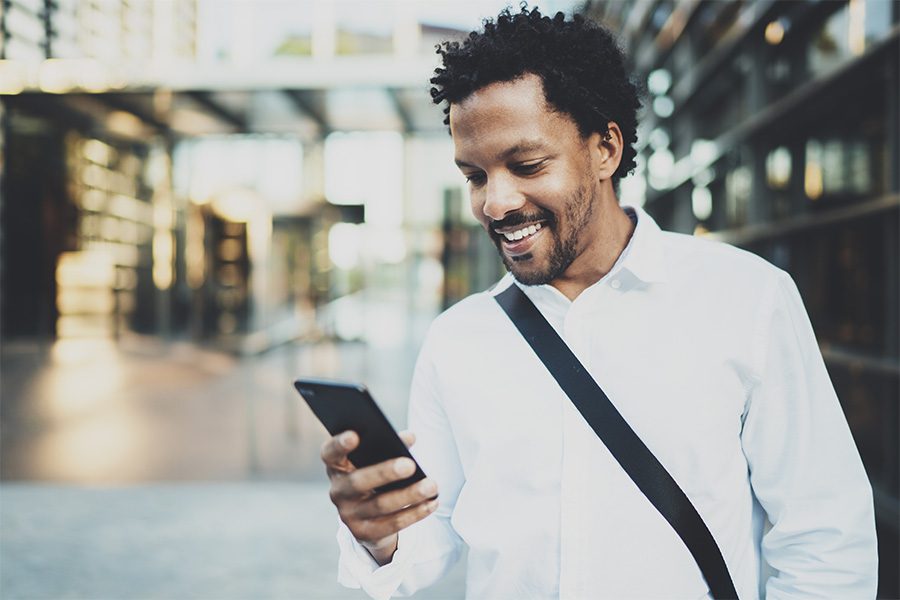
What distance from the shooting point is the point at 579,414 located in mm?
1650

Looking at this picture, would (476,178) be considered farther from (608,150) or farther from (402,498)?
(402,498)

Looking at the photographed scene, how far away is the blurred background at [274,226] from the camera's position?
14.4 feet

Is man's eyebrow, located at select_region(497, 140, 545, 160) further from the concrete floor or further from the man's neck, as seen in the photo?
the concrete floor

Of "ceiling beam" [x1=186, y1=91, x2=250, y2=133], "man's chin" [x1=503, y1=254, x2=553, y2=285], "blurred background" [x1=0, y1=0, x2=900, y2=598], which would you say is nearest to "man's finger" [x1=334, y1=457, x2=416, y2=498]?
"man's chin" [x1=503, y1=254, x2=553, y2=285]

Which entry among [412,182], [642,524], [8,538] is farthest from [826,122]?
[412,182]

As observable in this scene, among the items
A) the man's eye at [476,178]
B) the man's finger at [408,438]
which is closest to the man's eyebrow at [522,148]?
the man's eye at [476,178]

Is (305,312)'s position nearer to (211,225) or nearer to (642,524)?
(211,225)

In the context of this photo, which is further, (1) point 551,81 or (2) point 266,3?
(2) point 266,3

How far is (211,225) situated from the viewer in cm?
1347

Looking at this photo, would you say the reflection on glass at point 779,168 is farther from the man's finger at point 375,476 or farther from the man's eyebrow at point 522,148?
the man's finger at point 375,476

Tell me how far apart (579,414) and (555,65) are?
2.59ft

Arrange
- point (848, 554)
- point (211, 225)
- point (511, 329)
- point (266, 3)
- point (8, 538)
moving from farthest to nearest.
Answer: point (211, 225) → point (266, 3) → point (8, 538) → point (511, 329) → point (848, 554)

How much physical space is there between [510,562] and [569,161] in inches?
34.8

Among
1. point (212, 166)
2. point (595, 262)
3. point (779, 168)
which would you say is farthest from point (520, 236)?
point (212, 166)
